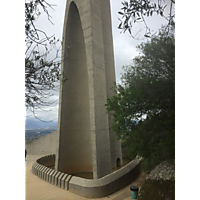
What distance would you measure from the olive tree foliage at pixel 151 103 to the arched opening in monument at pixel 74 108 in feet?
14.1

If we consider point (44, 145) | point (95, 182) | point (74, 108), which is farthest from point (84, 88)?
point (44, 145)

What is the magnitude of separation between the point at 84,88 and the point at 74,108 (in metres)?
1.37

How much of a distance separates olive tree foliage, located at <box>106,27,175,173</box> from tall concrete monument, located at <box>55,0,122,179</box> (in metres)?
2.36

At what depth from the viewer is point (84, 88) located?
371 inches

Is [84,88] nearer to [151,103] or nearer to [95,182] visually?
[95,182]

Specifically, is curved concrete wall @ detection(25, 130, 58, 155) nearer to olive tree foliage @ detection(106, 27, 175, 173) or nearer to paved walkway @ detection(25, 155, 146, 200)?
paved walkway @ detection(25, 155, 146, 200)

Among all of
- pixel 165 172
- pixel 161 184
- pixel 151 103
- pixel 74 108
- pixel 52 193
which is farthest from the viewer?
pixel 74 108

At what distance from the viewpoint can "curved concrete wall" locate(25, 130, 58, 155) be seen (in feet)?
50.9

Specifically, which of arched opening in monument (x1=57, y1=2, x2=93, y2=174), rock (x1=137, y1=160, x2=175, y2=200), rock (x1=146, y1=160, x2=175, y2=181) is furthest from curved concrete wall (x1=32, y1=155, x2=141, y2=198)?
rock (x1=146, y1=160, x2=175, y2=181)

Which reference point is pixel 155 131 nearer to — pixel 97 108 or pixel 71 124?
pixel 97 108

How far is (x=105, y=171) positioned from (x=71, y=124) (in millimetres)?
3250
